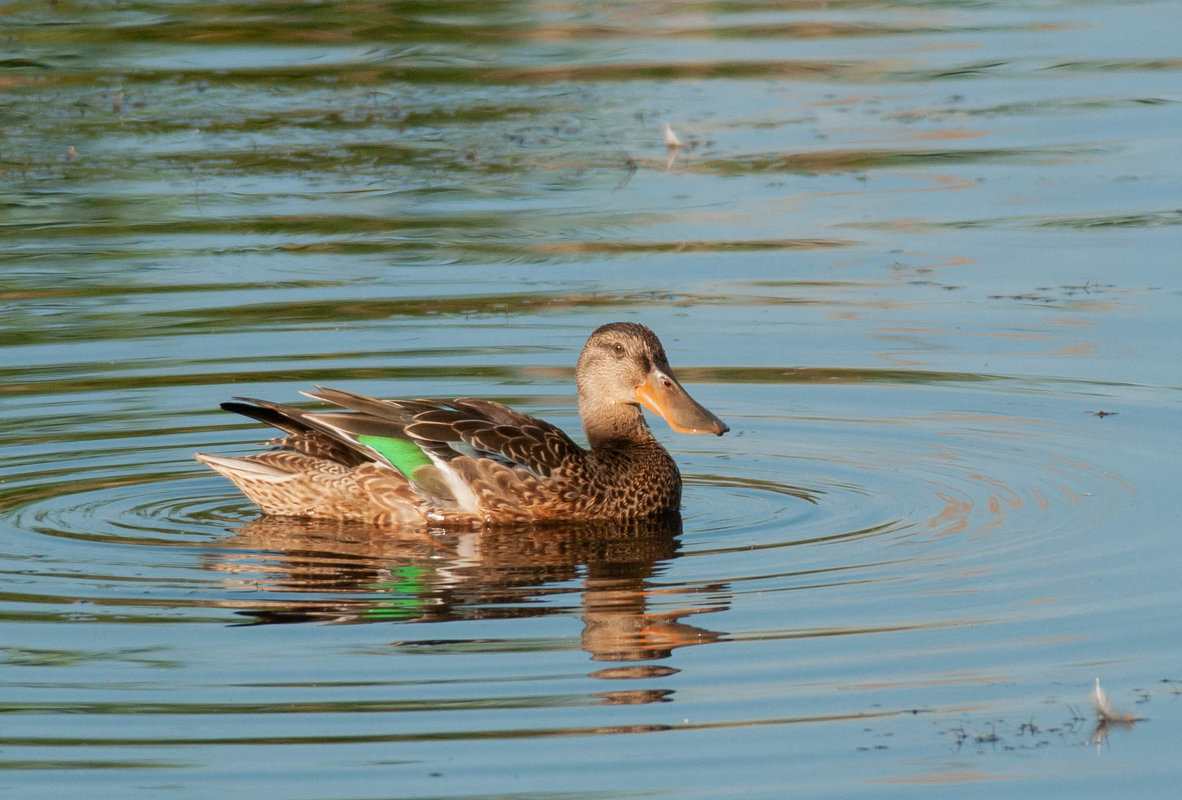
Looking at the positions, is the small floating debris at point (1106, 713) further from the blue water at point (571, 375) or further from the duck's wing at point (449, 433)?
the duck's wing at point (449, 433)

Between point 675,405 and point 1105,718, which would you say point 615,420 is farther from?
point 1105,718

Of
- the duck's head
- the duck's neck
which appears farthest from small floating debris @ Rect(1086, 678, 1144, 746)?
the duck's neck

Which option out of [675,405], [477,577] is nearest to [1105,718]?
[477,577]

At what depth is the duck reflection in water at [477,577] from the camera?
23.7 feet

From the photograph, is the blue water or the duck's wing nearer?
the blue water

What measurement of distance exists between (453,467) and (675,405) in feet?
3.49

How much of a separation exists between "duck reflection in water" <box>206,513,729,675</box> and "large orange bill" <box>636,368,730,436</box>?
45 cm

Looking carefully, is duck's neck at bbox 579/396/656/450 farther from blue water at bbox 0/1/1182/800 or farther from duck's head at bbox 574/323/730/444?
blue water at bbox 0/1/1182/800

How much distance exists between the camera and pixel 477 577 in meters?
7.99

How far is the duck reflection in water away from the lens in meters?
7.23

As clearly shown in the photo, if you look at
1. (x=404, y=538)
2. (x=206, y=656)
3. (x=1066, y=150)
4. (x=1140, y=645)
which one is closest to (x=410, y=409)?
(x=404, y=538)

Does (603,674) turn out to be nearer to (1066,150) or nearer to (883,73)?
(1066,150)

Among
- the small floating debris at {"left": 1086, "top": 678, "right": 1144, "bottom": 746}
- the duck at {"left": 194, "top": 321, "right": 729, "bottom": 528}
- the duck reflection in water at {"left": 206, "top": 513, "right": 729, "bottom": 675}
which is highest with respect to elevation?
the duck at {"left": 194, "top": 321, "right": 729, "bottom": 528}

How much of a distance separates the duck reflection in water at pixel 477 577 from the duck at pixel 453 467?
0.29 feet
